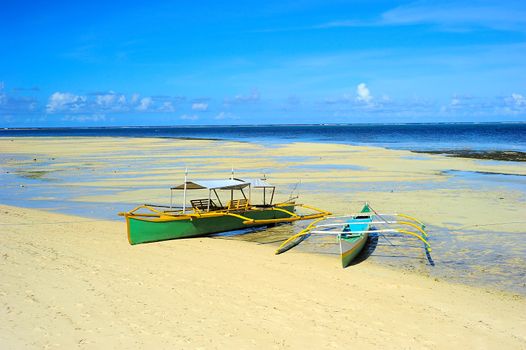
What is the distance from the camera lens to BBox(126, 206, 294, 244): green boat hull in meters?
12.5

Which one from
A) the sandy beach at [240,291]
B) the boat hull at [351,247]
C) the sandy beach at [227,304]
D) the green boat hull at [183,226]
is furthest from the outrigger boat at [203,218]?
the boat hull at [351,247]

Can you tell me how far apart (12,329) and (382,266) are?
7.45 m

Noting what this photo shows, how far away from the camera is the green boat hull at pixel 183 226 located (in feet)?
40.9

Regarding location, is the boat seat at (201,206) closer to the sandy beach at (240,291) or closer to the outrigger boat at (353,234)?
the sandy beach at (240,291)

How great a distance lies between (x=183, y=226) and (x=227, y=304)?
215 inches

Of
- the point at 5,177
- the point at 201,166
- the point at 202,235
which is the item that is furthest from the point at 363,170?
the point at 5,177

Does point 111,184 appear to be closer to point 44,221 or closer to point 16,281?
point 44,221

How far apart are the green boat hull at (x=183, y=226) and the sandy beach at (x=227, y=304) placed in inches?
31.0

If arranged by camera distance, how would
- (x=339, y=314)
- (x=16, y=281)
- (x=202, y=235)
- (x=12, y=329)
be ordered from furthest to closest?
(x=202, y=235)
(x=16, y=281)
(x=339, y=314)
(x=12, y=329)

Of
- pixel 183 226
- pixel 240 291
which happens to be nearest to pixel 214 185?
pixel 183 226

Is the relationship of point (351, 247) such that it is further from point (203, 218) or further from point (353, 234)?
point (203, 218)

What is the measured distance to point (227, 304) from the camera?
26.8ft

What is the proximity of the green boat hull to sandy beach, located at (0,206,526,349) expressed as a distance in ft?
2.58

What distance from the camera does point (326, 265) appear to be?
11.0 m
